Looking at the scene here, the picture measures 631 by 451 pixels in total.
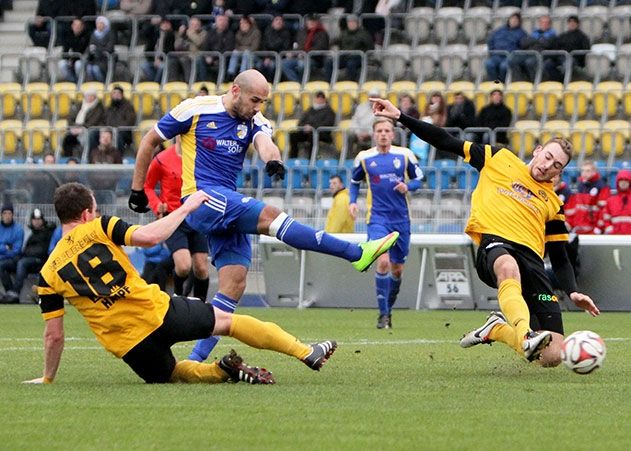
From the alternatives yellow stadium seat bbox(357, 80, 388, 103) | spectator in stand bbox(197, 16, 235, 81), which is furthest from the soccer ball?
spectator in stand bbox(197, 16, 235, 81)

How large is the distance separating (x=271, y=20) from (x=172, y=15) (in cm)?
232

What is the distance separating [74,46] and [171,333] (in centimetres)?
2135

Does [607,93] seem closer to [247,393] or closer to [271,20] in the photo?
[271,20]

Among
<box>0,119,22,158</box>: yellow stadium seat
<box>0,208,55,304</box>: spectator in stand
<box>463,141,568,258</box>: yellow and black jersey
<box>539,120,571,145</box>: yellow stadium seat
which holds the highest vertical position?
<box>463,141,568,258</box>: yellow and black jersey

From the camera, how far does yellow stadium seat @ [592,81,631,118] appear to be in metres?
24.5

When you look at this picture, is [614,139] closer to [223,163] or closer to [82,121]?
[82,121]

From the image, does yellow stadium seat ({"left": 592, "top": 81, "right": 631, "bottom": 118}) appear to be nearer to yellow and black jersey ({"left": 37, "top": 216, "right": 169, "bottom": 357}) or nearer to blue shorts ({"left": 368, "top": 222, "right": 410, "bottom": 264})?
blue shorts ({"left": 368, "top": 222, "right": 410, "bottom": 264})

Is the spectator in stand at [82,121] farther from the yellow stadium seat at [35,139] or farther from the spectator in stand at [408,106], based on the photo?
the spectator in stand at [408,106]

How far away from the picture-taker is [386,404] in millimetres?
7789

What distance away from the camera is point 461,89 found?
25.4 m

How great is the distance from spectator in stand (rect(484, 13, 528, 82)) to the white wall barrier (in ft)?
19.8

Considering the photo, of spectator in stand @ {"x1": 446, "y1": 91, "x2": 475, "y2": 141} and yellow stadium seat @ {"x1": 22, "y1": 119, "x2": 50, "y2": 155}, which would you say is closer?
spectator in stand @ {"x1": 446, "y1": 91, "x2": 475, "y2": 141}

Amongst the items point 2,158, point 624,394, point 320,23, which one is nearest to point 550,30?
point 320,23

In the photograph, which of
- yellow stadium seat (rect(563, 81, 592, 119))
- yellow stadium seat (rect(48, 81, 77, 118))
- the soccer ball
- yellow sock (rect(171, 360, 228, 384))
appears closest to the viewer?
the soccer ball
